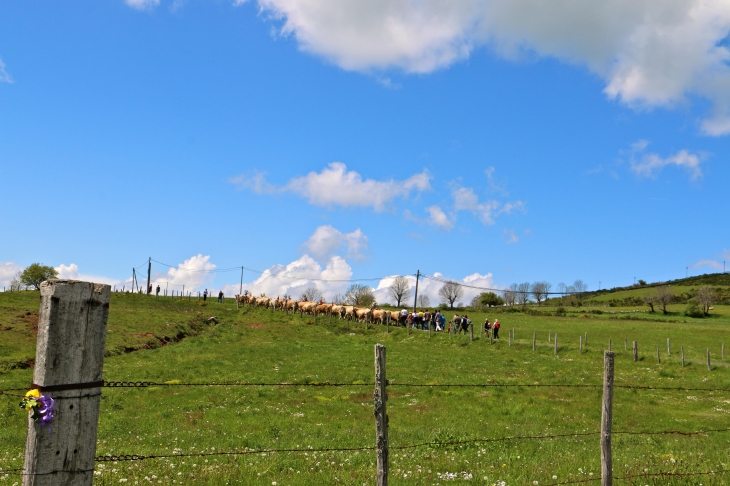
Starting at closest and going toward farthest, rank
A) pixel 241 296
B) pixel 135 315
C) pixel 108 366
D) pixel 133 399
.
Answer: pixel 133 399
pixel 108 366
pixel 135 315
pixel 241 296

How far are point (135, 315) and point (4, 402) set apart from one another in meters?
33.9

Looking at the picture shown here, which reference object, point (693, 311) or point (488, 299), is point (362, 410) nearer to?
point (693, 311)

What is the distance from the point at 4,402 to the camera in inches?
854

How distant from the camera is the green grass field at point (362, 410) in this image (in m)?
10.6

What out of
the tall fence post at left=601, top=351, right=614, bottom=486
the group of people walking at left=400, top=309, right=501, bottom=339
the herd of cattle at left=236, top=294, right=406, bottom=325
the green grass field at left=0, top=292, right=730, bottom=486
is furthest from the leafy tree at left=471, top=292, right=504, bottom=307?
the tall fence post at left=601, top=351, right=614, bottom=486

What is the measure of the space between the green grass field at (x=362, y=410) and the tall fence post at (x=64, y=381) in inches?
137

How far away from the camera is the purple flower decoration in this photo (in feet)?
14.2

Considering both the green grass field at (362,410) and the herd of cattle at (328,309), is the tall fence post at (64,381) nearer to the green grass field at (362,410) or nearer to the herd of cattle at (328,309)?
the green grass field at (362,410)

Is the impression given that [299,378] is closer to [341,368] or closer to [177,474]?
[341,368]

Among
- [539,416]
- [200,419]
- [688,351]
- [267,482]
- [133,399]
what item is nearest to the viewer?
[267,482]

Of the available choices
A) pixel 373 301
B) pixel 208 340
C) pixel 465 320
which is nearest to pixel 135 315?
pixel 208 340

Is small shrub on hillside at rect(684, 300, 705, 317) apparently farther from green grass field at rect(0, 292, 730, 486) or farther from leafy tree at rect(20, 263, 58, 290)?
leafy tree at rect(20, 263, 58, 290)

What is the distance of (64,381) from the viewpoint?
4.43 meters


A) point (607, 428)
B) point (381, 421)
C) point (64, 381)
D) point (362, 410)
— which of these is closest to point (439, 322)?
point (362, 410)
